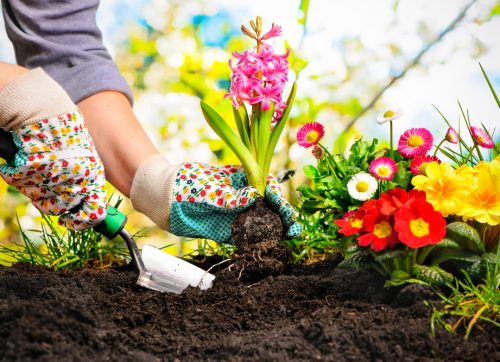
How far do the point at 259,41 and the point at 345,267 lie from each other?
2.30ft

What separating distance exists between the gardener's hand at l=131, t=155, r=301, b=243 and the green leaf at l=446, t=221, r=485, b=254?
0.55m

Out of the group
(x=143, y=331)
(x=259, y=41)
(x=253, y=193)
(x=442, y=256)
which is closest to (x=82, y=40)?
(x=259, y=41)

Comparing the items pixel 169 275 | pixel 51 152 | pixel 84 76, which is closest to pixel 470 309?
pixel 169 275

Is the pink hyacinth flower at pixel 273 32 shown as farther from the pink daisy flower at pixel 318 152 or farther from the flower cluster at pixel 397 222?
the flower cluster at pixel 397 222

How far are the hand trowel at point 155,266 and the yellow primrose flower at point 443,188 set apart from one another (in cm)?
61

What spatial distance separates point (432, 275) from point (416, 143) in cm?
39

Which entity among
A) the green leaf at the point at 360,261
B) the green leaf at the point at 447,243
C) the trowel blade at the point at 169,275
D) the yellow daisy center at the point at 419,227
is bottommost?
the trowel blade at the point at 169,275

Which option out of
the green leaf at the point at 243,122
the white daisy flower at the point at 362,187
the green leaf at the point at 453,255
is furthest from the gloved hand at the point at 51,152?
the green leaf at the point at 453,255

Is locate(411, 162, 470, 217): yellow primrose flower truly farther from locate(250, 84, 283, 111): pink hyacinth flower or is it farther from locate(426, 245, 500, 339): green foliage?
locate(250, 84, 283, 111): pink hyacinth flower

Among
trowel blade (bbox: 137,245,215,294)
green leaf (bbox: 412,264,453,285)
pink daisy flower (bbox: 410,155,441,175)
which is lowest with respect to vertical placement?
trowel blade (bbox: 137,245,215,294)

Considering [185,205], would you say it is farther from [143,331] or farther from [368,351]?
[368,351]

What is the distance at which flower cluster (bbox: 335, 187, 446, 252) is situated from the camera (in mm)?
1230

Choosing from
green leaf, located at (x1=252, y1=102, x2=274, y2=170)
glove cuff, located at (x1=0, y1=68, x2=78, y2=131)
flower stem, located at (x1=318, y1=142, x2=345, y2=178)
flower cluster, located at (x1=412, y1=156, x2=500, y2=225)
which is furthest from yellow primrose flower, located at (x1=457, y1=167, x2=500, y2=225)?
glove cuff, located at (x1=0, y1=68, x2=78, y2=131)

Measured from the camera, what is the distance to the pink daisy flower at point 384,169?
1.44 meters
